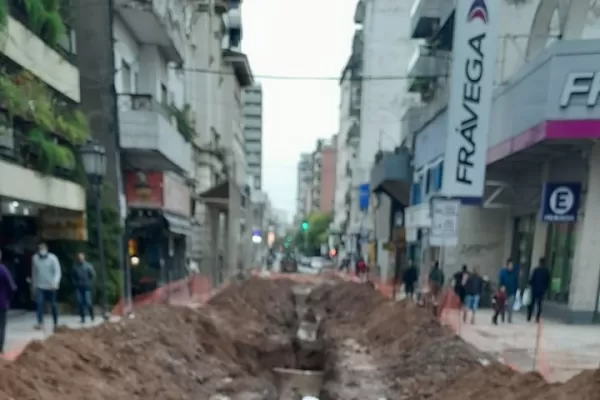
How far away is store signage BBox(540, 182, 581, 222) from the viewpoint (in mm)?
15211

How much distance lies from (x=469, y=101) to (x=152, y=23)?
35.1 feet

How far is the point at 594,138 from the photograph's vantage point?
13703 mm

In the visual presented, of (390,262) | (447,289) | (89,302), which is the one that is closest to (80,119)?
(89,302)

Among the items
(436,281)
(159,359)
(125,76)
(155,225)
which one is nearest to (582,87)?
(436,281)

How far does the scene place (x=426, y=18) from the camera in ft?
87.1

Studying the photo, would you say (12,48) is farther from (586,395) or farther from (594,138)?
(594,138)

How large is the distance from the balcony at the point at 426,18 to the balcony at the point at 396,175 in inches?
256

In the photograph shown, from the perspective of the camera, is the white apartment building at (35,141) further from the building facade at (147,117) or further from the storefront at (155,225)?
the storefront at (155,225)

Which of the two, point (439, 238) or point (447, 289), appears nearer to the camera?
point (439, 238)

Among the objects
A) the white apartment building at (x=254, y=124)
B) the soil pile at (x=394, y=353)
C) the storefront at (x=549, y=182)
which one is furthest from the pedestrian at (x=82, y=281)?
the white apartment building at (x=254, y=124)

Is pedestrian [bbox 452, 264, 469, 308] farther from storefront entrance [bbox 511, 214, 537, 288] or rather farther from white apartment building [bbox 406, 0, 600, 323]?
storefront entrance [bbox 511, 214, 537, 288]

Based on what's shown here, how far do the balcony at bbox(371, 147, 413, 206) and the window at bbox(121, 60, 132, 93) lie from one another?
51.9 feet

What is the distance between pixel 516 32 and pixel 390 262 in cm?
1918

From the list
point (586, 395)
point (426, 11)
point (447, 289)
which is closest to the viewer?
point (586, 395)
